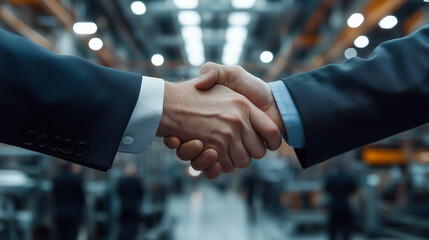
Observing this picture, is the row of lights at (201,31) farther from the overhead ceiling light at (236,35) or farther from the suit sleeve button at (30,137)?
the suit sleeve button at (30,137)

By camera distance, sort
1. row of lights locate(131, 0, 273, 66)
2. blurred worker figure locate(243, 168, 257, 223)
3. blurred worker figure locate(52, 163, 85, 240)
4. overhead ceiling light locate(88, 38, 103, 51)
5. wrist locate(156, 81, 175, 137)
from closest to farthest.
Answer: wrist locate(156, 81, 175, 137)
overhead ceiling light locate(88, 38, 103, 51)
blurred worker figure locate(52, 163, 85, 240)
row of lights locate(131, 0, 273, 66)
blurred worker figure locate(243, 168, 257, 223)

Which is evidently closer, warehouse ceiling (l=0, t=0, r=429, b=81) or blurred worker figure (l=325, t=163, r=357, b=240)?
warehouse ceiling (l=0, t=0, r=429, b=81)

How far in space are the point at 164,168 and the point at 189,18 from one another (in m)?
4.49

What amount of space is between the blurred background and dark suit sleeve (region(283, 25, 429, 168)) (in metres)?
0.93

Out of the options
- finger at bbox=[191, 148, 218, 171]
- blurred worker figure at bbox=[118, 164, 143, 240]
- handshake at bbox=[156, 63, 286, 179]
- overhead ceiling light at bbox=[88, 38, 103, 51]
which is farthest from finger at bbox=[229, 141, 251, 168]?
blurred worker figure at bbox=[118, 164, 143, 240]

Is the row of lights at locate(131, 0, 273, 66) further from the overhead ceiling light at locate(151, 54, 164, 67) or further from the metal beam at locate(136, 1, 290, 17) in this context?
the overhead ceiling light at locate(151, 54, 164, 67)

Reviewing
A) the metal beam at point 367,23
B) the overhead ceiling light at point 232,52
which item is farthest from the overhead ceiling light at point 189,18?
the metal beam at point 367,23

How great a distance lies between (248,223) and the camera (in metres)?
10.3

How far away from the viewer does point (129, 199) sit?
6.30 m

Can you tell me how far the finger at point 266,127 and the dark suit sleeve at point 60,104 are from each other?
1.87ft

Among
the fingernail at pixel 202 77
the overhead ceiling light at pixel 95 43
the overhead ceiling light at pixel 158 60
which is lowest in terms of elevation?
the fingernail at pixel 202 77

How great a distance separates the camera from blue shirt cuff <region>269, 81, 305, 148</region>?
169 centimetres

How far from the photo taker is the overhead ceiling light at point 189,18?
6.49 m

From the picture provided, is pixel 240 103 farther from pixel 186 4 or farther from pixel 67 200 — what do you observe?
pixel 186 4
